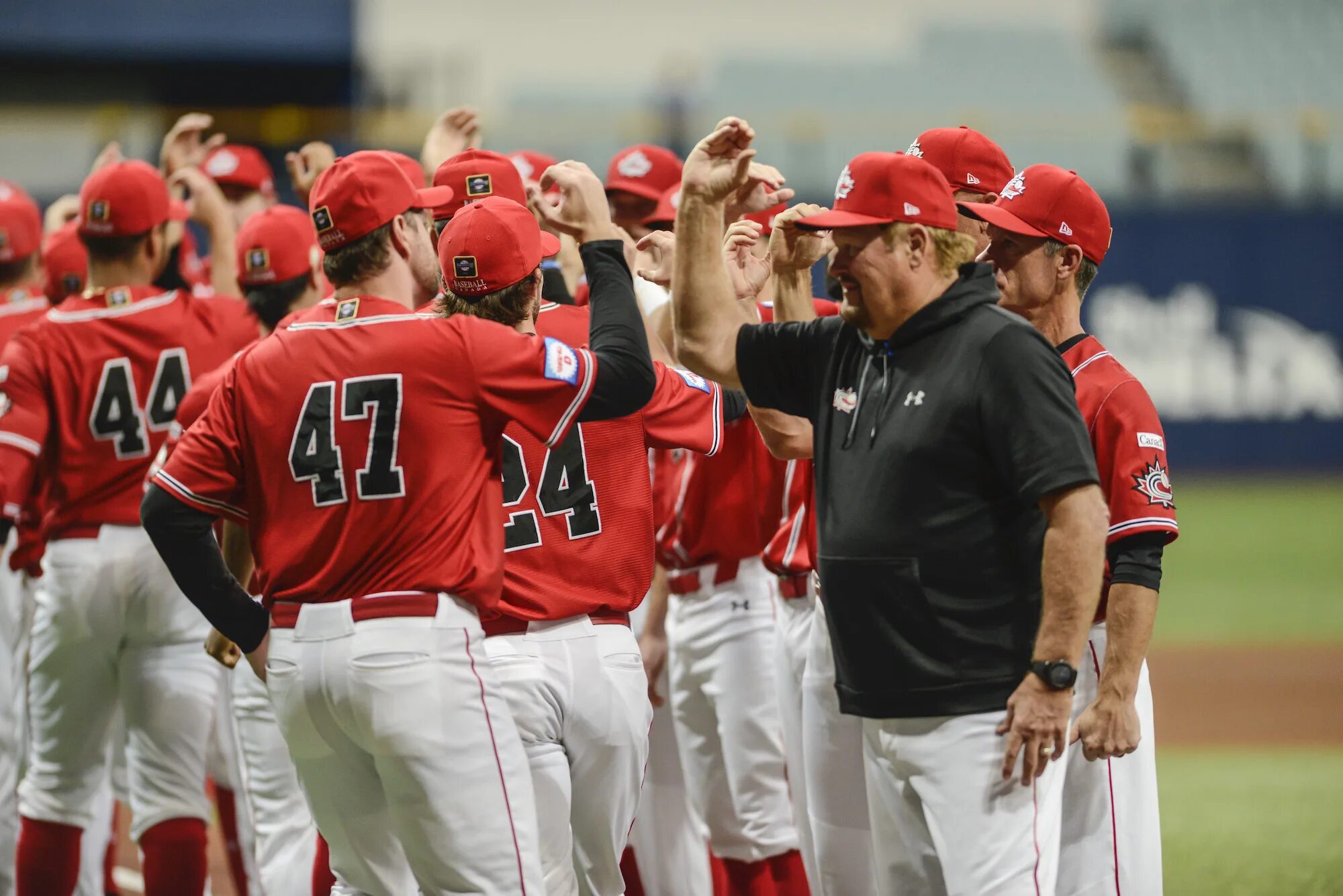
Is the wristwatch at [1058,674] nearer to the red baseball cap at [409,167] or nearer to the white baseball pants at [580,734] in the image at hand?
the white baseball pants at [580,734]

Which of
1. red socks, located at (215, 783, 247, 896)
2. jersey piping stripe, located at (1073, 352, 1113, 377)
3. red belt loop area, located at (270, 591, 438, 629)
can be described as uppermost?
jersey piping stripe, located at (1073, 352, 1113, 377)

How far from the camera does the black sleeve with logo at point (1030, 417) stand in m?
2.95

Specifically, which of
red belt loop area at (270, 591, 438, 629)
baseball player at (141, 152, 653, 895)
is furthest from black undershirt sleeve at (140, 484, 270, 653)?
red belt loop area at (270, 591, 438, 629)

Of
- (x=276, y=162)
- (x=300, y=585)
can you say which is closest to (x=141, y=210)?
(x=300, y=585)

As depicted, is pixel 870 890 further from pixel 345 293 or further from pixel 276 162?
pixel 276 162

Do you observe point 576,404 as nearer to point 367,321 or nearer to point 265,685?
point 367,321

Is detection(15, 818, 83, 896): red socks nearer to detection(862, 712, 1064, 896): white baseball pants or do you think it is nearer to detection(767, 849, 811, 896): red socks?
detection(767, 849, 811, 896): red socks

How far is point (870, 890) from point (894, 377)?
167 centimetres

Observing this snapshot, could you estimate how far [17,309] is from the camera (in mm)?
6254

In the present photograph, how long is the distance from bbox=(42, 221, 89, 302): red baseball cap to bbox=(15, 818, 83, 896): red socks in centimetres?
231

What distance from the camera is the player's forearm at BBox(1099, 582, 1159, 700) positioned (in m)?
3.41

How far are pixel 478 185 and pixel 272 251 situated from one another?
948 mm

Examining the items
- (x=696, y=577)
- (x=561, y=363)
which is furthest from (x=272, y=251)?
(x=561, y=363)

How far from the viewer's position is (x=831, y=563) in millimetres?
3184
